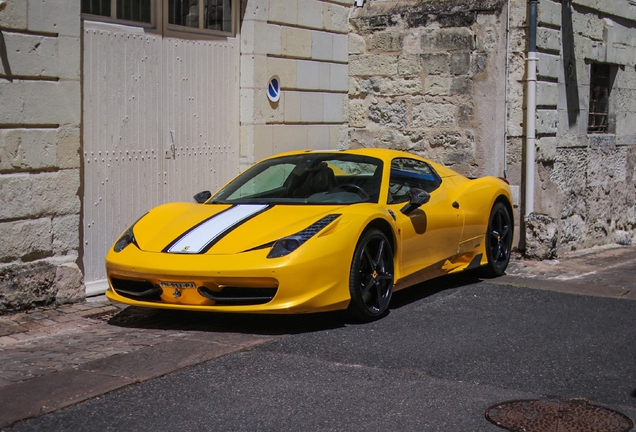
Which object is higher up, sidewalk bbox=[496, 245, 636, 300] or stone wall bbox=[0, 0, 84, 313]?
stone wall bbox=[0, 0, 84, 313]

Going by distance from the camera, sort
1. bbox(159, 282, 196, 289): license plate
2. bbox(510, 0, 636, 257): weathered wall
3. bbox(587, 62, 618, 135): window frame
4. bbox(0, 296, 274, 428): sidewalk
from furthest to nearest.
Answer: bbox(587, 62, 618, 135): window frame < bbox(510, 0, 636, 257): weathered wall < bbox(159, 282, 196, 289): license plate < bbox(0, 296, 274, 428): sidewalk

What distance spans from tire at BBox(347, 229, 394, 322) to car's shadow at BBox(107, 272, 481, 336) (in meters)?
0.18

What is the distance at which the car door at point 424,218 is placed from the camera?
7.25 metres

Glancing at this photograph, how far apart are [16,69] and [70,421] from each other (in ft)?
12.1

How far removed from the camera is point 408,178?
7.89m

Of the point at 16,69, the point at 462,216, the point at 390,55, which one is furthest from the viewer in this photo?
the point at 390,55

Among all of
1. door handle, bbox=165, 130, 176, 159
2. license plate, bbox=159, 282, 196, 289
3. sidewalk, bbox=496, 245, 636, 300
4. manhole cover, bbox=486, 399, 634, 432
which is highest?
door handle, bbox=165, 130, 176, 159

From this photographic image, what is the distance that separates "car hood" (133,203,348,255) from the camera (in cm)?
643

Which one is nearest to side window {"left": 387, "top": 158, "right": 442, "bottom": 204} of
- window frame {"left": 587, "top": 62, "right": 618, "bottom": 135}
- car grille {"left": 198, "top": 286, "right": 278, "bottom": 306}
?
car grille {"left": 198, "top": 286, "right": 278, "bottom": 306}

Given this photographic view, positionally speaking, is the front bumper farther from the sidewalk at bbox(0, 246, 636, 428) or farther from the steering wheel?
the steering wheel

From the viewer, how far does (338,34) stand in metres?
11.6

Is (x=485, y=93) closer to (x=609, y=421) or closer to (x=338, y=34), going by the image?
(x=338, y=34)

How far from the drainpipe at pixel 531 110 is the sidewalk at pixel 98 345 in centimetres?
226

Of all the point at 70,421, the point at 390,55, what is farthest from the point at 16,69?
the point at 390,55
